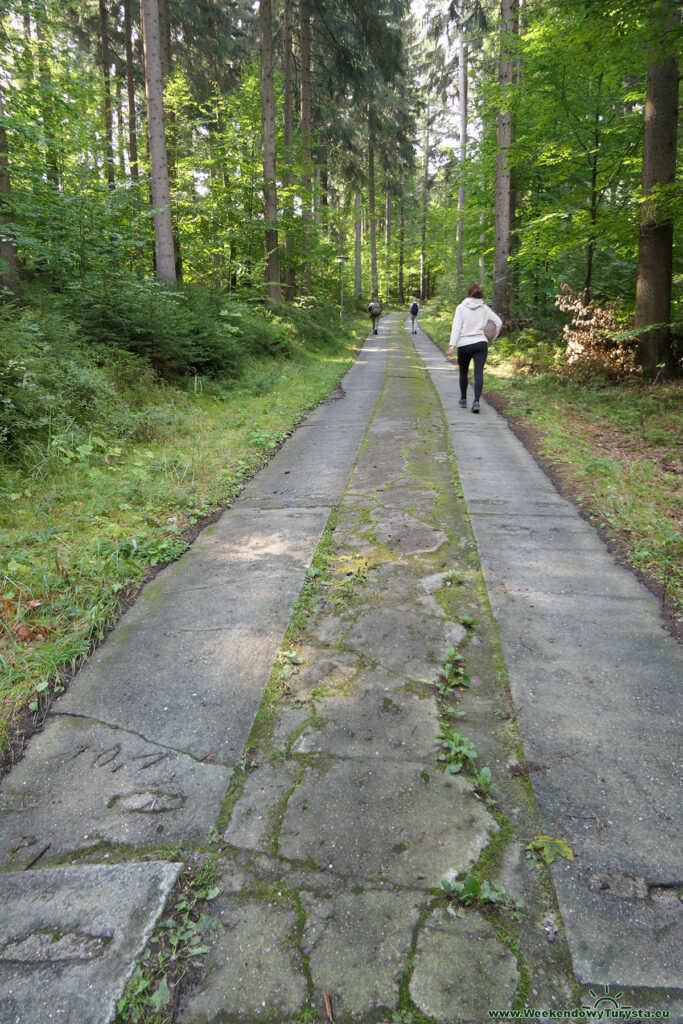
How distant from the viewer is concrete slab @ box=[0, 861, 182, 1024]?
1.44 m

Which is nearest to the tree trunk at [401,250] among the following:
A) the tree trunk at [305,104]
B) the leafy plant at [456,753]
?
the tree trunk at [305,104]

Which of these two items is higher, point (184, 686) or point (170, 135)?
point (170, 135)

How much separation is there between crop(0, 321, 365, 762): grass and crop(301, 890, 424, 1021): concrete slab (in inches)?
59.4

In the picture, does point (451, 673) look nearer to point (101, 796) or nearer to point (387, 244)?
point (101, 796)

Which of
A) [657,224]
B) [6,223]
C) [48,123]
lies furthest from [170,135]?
[657,224]

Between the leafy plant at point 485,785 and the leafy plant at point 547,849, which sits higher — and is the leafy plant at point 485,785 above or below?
above

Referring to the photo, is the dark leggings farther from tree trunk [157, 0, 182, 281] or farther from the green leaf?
tree trunk [157, 0, 182, 281]

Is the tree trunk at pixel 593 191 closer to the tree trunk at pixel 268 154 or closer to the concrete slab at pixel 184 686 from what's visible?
the tree trunk at pixel 268 154

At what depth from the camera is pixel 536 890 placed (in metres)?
1.70

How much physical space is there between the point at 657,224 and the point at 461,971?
367 inches

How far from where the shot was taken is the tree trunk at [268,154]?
46.7 feet

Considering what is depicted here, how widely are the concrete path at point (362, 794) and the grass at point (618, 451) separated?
0.43 meters

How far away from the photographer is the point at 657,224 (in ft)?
25.8

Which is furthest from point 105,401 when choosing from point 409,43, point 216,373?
point 409,43
